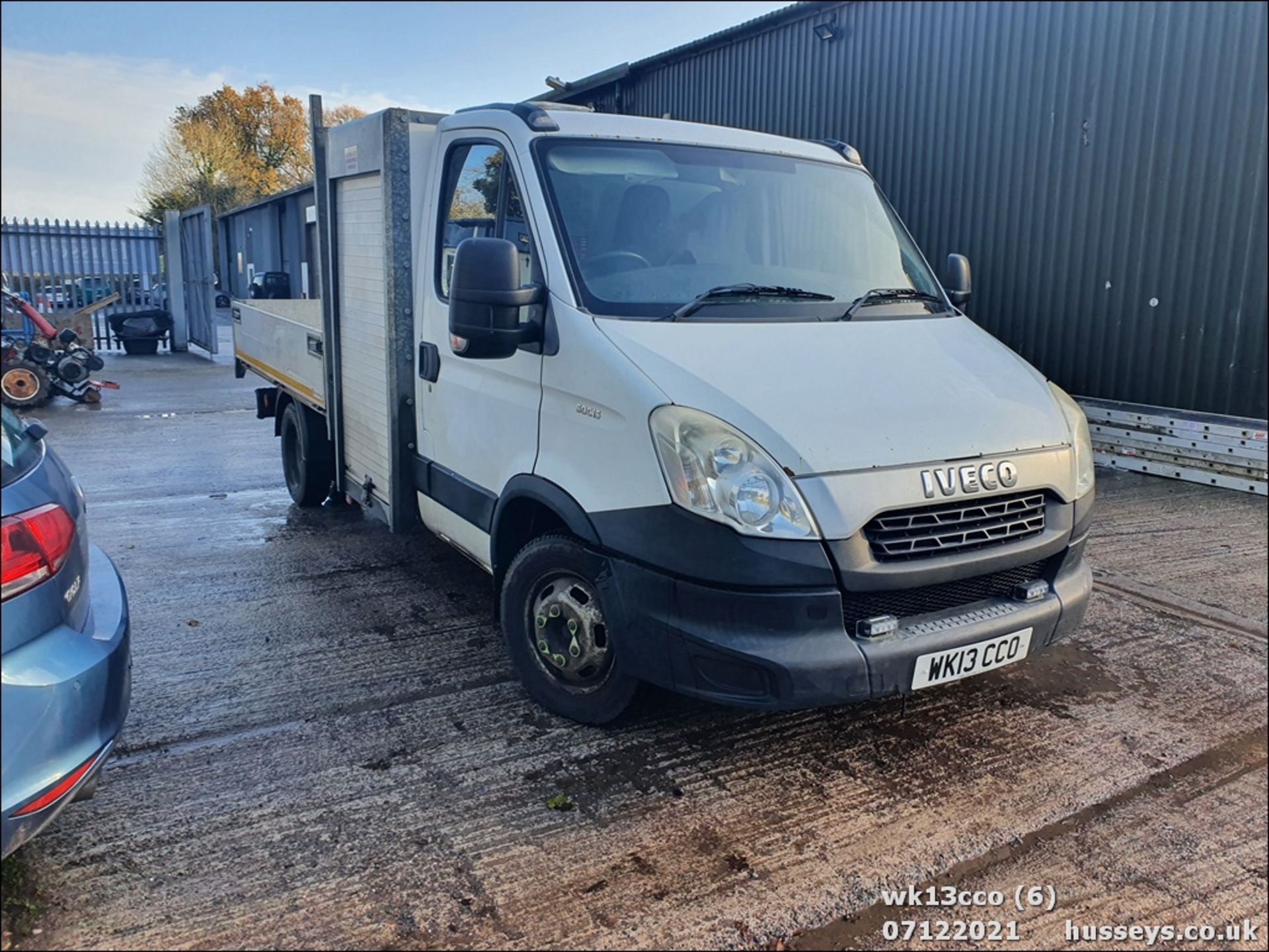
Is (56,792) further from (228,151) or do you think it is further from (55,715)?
(228,151)

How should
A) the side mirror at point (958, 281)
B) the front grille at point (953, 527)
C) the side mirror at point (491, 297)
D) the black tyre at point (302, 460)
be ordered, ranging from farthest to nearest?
the black tyre at point (302, 460) → the side mirror at point (958, 281) → the side mirror at point (491, 297) → the front grille at point (953, 527)

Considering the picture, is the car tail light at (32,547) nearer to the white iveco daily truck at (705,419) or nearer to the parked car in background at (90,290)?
the white iveco daily truck at (705,419)

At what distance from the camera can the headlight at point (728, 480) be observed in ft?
9.21

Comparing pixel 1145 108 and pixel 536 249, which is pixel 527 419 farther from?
pixel 1145 108

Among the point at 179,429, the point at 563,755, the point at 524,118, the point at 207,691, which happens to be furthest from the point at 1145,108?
the point at 179,429

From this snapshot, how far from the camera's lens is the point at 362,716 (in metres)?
3.70

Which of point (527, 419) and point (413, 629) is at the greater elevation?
point (527, 419)

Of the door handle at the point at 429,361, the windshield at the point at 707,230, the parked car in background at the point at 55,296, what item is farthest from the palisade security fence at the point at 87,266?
the windshield at the point at 707,230

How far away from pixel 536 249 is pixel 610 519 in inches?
44.1

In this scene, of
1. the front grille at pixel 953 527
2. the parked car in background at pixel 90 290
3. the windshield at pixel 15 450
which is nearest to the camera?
the windshield at pixel 15 450

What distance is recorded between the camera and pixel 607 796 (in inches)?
125

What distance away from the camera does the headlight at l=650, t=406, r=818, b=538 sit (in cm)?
281

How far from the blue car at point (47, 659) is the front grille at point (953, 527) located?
7.02 feet

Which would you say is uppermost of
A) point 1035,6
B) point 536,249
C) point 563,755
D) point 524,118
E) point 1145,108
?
point 1035,6
